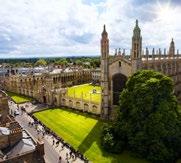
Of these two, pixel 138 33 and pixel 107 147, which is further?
pixel 138 33

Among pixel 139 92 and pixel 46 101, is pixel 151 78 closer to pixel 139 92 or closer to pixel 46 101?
pixel 139 92

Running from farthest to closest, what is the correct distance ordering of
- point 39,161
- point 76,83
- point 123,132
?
point 76,83
point 123,132
point 39,161

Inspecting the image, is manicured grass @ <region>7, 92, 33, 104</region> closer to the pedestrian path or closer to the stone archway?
the pedestrian path

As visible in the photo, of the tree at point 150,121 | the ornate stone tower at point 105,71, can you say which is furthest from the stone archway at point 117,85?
the tree at point 150,121

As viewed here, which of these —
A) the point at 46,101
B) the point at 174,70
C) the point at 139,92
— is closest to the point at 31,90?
the point at 46,101

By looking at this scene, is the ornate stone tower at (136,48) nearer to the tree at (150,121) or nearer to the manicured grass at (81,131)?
the tree at (150,121)

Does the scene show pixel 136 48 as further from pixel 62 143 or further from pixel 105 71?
pixel 62 143

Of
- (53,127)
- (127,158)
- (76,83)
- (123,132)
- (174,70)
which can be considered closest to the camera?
(127,158)

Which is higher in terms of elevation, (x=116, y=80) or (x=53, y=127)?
(x=116, y=80)
